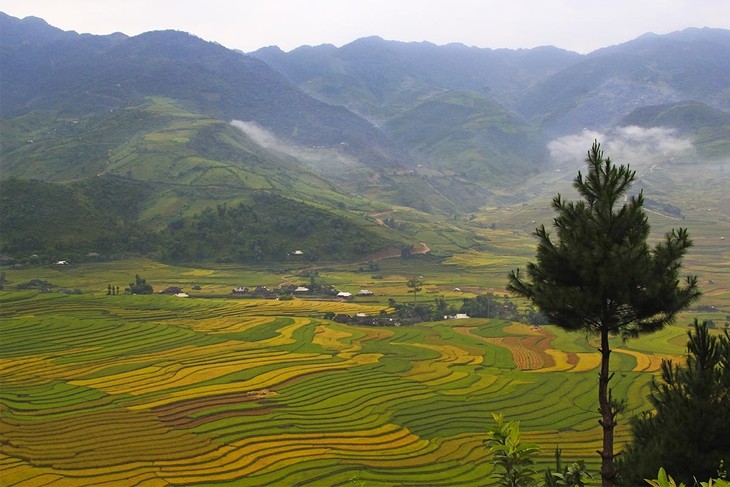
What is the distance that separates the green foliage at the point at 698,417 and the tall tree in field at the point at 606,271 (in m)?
2.69

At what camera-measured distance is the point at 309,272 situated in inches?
4747

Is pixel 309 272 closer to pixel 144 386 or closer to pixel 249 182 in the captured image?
pixel 249 182

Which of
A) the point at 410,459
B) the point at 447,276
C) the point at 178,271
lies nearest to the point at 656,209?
the point at 447,276

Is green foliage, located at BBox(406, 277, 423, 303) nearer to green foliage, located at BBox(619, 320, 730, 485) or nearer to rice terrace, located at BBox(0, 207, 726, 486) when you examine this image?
rice terrace, located at BBox(0, 207, 726, 486)

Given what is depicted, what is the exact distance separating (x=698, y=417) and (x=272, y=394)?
3831 cm

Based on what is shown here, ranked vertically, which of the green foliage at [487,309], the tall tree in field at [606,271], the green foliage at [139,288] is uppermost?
the tall tree in field at [606,271]

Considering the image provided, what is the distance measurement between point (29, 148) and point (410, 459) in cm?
19913

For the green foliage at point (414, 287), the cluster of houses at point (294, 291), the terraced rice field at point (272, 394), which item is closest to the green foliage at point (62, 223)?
the cluster of houses at point (294, 291)

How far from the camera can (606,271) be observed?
1446cm

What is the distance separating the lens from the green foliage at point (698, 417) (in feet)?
54.5

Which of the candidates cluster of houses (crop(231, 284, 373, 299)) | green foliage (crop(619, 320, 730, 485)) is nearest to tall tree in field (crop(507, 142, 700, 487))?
green foliage (crop(619, 320, 730, 485))

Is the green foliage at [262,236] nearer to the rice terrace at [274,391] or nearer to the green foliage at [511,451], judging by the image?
the rice terrace at [274,391]

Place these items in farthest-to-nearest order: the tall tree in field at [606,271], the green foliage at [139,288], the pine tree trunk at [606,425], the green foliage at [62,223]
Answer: the green foliage at [62,223] → the green foliage at [139,288] → the tall tree in field at [606,271] → the pine tree trunk at [606,425]

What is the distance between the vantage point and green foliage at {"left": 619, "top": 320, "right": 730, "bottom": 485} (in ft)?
54.5
